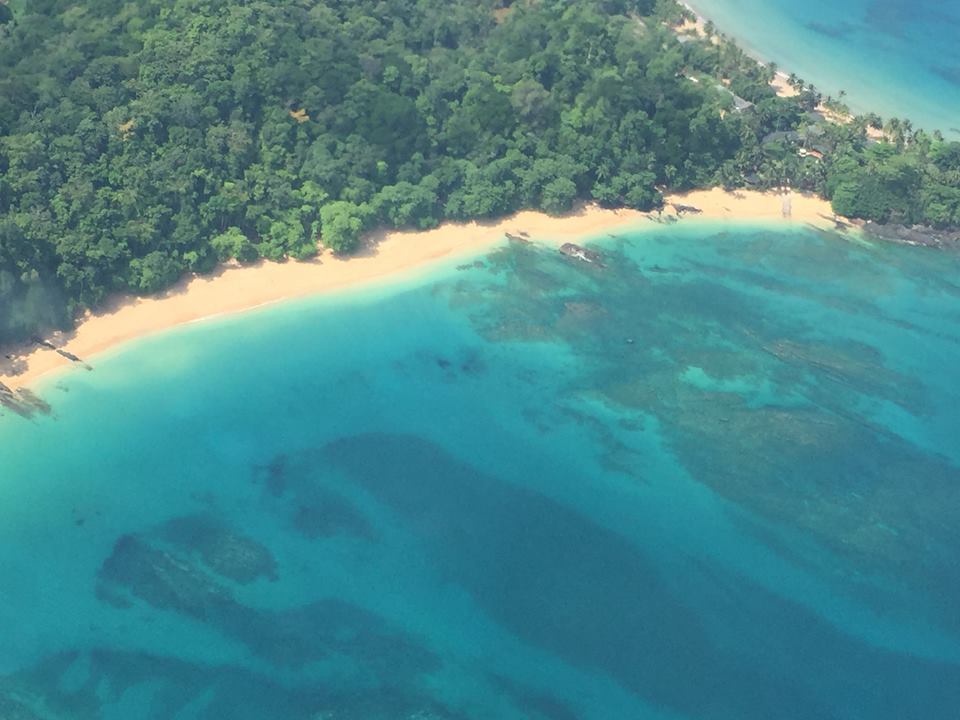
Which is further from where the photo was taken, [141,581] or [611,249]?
[611,249]

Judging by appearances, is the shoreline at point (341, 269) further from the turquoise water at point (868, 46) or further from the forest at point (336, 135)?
the turquoise water at point (868, 46)

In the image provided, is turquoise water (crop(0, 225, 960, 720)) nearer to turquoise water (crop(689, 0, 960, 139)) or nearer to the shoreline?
the shoreline

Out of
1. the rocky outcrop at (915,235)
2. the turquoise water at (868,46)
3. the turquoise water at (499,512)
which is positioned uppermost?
the turquoise water at (868,46)

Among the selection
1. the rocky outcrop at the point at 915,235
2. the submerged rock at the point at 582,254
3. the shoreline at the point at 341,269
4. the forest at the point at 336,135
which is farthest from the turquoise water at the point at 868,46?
the submerged rock at the point at 582,254

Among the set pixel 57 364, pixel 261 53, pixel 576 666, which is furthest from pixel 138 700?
pixel 261 53

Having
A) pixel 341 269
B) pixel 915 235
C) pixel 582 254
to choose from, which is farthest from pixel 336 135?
pixel 915 235

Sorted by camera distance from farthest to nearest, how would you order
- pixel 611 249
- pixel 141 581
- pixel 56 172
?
pixel 611 249 → pixel 56 172 → pixel 141 581

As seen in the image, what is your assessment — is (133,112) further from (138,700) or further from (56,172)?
(138,700)
